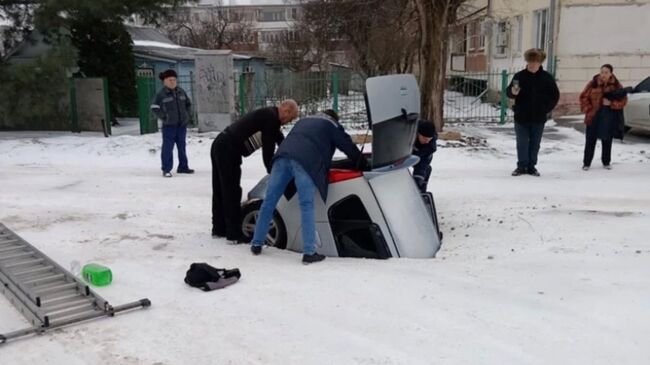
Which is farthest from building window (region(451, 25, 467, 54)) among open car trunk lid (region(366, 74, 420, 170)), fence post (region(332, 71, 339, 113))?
open car trunk lid (region(366, 74, 420, 170))

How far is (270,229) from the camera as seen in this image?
565cm

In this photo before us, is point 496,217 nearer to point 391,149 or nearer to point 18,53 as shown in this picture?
point 391,149

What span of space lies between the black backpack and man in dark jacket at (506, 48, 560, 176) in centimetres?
572

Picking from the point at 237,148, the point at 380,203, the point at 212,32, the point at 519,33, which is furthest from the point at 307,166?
the point at 212,32

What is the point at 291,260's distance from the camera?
5.21 metres

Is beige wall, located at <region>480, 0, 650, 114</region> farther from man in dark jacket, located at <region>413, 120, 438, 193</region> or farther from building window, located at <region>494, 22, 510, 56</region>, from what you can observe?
man in dark jacket, located at <region>413, 120, 438, 193</region>

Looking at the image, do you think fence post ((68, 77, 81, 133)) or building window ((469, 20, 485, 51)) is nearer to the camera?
fence post ((68, 77, 81, 133))

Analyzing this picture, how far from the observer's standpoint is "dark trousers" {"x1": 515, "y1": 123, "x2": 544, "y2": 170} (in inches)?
352

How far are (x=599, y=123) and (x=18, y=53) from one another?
1296cm

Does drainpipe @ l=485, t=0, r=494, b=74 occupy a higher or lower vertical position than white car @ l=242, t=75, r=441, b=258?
higher

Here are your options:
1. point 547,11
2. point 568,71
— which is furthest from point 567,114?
point 547,11

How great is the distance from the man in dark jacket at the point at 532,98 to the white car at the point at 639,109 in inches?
203

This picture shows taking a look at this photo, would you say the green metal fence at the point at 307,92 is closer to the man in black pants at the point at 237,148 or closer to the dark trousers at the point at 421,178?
the dark trousers at the point at 421,178

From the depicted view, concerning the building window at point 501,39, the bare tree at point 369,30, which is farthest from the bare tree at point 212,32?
the building window at point 501,39
